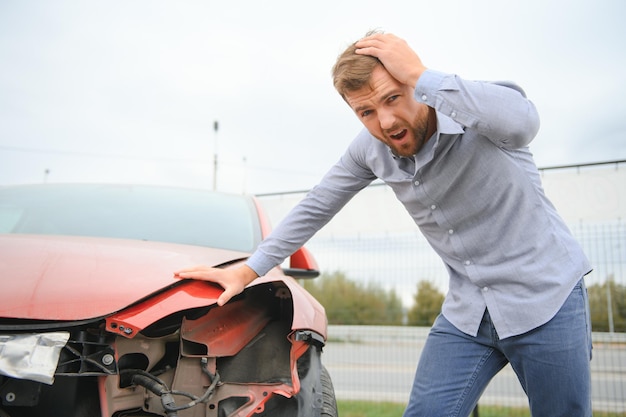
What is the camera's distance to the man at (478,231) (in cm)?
177

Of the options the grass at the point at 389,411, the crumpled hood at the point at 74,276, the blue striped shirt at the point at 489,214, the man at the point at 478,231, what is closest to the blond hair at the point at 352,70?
the man at the point at 478,231

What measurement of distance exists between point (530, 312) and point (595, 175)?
4.57m

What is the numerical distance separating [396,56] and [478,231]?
0.68 metres

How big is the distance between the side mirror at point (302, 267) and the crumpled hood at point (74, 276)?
850 mm

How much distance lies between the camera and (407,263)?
638cm

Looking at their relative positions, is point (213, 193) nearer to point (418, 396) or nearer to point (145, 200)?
point (145, 200)

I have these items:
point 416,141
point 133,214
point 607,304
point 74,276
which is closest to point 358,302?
point 607,304

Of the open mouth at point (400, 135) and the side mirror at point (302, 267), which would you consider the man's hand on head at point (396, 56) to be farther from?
the side mirror at point (302, 267)

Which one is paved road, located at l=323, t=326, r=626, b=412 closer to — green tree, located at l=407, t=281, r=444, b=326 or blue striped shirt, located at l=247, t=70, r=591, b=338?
green tree, located at l=407, t=281, r=444, b=326

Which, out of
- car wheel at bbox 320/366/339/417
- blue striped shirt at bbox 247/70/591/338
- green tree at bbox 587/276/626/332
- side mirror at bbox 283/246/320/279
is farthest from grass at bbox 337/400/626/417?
blue striped shirt at bbox 247/70/591/338

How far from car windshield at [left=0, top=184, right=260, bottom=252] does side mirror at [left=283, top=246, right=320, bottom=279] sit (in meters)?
0.25

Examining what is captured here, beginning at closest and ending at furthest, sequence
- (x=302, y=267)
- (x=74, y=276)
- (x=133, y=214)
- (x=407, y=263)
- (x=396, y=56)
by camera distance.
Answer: (x=74, y=276) → (x=396, y=56) → (x=133, y=214) → (x=302, y=267) → (x=407, y=263)

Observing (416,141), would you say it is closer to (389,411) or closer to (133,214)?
(133,214)

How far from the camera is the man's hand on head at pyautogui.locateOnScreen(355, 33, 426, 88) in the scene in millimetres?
1797
